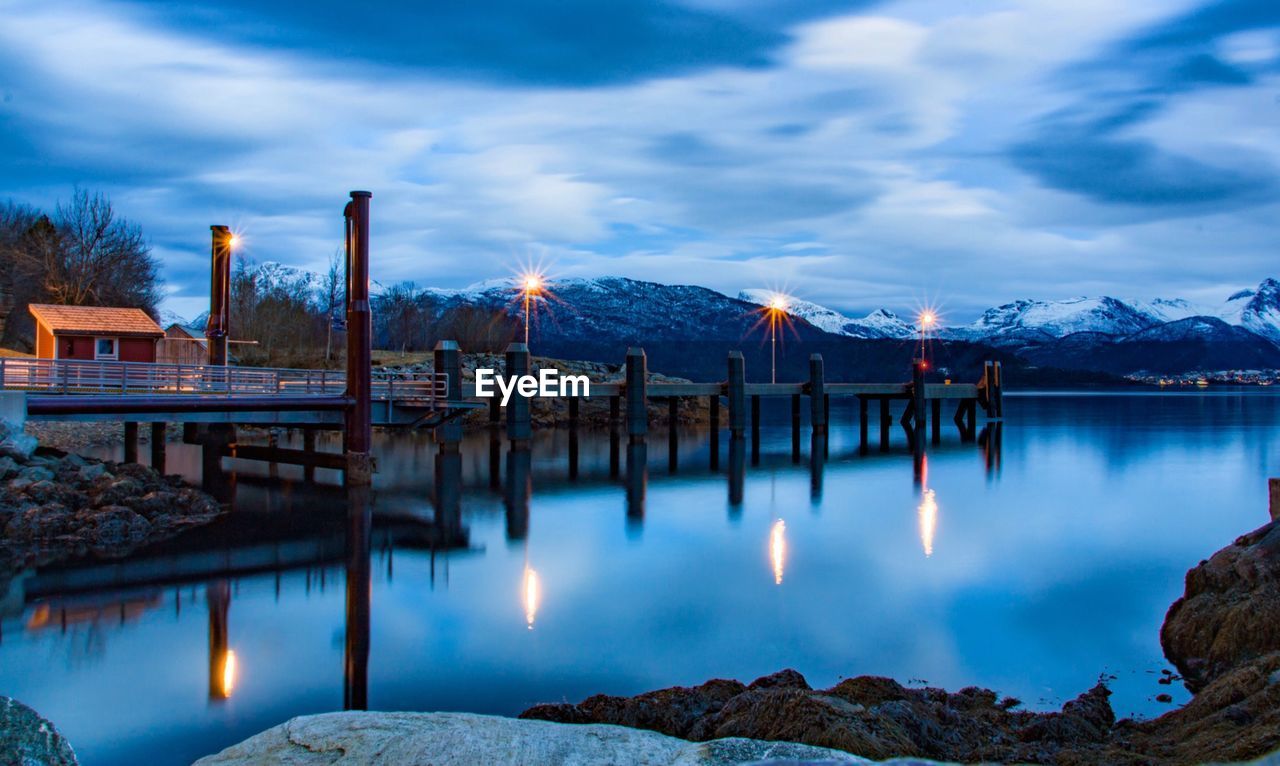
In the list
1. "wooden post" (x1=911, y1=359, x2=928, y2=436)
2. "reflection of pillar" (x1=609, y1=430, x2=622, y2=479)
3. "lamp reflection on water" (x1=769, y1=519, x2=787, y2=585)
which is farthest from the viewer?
"wooden post" (x1=911, y1=359, x2=928, y2=436)

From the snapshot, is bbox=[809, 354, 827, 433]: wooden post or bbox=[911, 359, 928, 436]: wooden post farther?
bbox=[911, 359, 928, 436]: wooden post

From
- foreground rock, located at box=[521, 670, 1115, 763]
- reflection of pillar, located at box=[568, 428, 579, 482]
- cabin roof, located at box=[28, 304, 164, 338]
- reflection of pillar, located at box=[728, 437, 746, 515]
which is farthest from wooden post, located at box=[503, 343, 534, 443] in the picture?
foreground rock, located at box=[521, 670, 1115, 763]

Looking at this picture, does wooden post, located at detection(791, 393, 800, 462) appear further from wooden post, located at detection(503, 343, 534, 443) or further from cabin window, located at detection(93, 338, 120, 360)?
cabin window, located at detection(93, 338, 120, 360)

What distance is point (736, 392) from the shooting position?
41.0 m

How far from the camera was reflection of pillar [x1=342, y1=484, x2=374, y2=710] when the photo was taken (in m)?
10.5

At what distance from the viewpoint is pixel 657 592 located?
15516mm

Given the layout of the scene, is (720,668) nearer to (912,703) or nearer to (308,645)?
(912,703)

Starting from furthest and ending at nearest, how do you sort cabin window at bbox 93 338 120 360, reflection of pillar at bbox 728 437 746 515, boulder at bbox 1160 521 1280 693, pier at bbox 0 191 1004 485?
cabin window at bbox 93 338 120 360
reflection of pillar at bbox 728 437 746 515
pier at bbox 0 191 1004 485
boulder at bbox 1160 521 1280 693

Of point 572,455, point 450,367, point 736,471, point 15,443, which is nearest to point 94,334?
point 450,367

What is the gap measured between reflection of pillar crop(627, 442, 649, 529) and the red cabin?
16.5m

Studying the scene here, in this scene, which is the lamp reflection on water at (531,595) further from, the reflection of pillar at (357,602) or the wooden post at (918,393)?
the wooden post at (918,393)

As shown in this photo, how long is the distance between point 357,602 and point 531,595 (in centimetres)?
257

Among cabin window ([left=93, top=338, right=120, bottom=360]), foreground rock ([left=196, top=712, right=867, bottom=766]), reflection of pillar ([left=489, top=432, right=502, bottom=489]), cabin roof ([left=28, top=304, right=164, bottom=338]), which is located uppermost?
cabin roof ([left=28, top=304, right=164, bottom=338])

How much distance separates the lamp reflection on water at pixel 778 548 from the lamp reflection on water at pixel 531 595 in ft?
12.9
